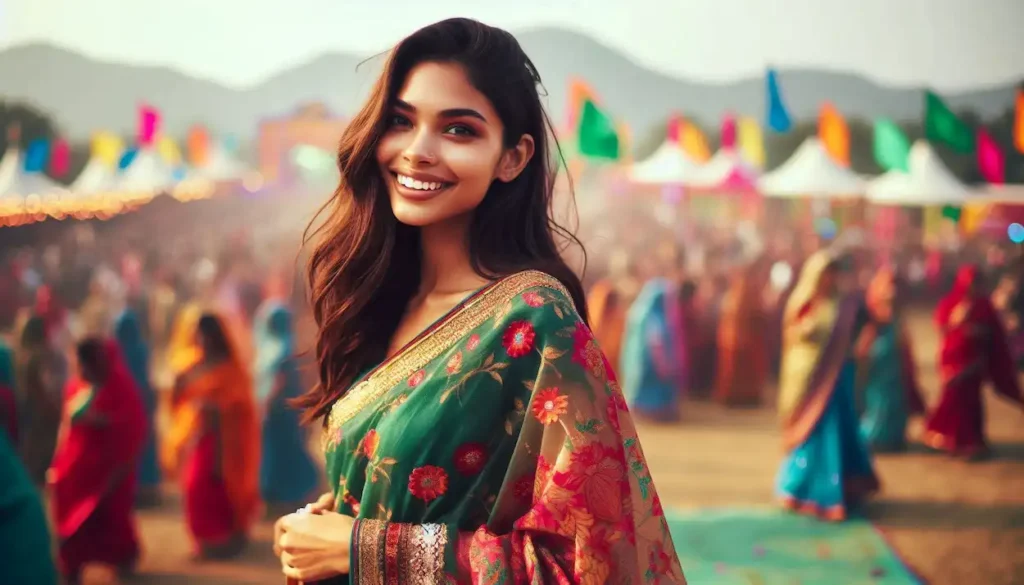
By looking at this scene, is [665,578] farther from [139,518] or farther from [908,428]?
[908,428]

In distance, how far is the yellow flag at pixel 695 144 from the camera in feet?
A: 31.2

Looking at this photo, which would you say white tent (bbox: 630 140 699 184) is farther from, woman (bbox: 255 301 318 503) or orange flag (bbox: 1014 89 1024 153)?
woman (bbox: 255 301 318 503)

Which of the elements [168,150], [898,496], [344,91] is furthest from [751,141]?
[168,150]

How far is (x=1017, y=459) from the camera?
6.83 meters

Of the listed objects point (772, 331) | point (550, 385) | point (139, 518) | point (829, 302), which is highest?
point (550, 385)

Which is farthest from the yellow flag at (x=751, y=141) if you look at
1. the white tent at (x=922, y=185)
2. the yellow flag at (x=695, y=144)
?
the white tent at (x=922, y=185)

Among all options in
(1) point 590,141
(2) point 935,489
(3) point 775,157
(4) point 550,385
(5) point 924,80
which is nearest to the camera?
(4) point 550,385

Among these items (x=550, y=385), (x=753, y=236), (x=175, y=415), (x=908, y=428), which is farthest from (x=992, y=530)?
(x=550, y=385)

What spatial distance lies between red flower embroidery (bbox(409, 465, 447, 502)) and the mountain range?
17.5 feet

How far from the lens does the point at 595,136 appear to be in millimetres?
7496

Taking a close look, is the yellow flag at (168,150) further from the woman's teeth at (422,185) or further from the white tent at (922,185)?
the woman's teeth at (422,185)

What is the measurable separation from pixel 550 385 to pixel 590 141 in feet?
20.6

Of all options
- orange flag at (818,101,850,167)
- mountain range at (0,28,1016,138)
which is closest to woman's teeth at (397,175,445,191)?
mountain range at (0,28,1016,138)

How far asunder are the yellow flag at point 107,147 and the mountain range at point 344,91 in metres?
0.07
